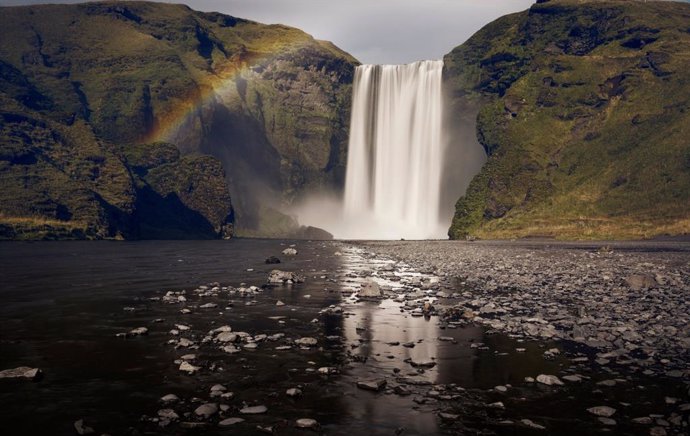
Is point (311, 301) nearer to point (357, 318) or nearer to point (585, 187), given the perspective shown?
point (357, 318)

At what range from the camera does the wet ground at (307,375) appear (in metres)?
8.46

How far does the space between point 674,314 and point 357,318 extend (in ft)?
34.7

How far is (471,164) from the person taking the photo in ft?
531

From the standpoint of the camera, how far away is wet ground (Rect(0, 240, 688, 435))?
846cm

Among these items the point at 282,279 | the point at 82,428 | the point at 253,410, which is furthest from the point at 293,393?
the point at 282,279

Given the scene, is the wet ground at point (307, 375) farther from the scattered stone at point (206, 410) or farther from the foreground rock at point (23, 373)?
the foreground rock at point (23, 373)

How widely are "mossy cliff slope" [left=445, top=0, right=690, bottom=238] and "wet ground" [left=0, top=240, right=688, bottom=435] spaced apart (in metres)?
95.9

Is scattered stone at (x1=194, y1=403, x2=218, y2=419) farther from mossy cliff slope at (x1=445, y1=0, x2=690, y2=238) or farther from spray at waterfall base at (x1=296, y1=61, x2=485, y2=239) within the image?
spray at waterfall base at (x1=296, y1=61, x2=485, y2=239)

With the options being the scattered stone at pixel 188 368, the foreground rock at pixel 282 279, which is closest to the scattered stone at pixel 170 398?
the scattered stone at pixel 188 368

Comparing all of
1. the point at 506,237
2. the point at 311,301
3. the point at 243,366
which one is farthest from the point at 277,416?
the point at 506,237

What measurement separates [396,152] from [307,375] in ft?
492

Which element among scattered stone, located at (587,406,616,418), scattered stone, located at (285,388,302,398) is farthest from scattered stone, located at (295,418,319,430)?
scattered stone, located at (587,406,616,418)

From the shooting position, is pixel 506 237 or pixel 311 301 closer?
pixel 311 301

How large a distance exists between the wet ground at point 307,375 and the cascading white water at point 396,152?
137 meters
